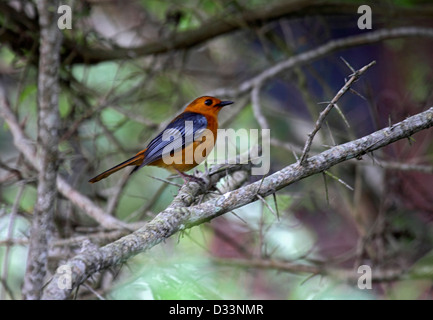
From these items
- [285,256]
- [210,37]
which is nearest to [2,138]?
[210,37]

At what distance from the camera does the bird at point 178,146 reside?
463 centimetres

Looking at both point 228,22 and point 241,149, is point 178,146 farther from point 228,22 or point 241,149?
point 228,22

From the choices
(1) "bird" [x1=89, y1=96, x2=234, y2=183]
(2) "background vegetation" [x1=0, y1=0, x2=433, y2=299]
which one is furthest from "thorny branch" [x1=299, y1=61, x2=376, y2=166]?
(1) "bird" [x1=89, y1=96, x2=234, y2=183]

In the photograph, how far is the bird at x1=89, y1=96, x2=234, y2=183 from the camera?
4629mm

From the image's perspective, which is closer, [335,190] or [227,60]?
[335,190]

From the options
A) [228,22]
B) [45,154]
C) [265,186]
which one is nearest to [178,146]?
[45,154]

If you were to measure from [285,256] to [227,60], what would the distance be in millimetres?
3728

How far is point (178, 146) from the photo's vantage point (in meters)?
4.76

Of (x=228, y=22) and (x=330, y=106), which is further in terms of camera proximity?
(x=228, y=22)

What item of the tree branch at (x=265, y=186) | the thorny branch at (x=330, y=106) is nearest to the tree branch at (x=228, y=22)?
the tree branch at (x=265, y=186)

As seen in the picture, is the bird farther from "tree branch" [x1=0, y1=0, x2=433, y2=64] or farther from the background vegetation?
"tree branch" [x1=0, y1=0, x2=433, y2=64]
